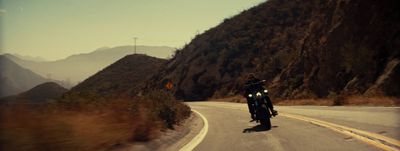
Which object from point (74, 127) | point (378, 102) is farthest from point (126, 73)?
point (74, 127)

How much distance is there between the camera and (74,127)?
971 centimetres

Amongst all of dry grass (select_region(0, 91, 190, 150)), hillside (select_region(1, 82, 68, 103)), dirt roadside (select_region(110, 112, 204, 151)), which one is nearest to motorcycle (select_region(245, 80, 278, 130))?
dirt roadside (select_region(110, 112, 204, 151))

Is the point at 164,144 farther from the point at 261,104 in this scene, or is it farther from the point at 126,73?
the point at 126,73

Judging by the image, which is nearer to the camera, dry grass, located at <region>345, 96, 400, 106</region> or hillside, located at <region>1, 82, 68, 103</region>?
hillside, located at <region>1, 82, 68, 103</region>

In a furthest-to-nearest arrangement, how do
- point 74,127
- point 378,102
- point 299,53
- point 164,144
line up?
point 299,53 → point 378,102 → point 164,144 → point 74,127

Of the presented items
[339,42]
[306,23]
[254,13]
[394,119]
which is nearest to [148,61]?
[254,13]

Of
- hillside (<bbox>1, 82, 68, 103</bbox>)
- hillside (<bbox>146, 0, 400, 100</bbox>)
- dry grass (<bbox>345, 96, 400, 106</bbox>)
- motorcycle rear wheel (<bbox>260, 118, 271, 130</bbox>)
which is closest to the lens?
hillside (<bbox>1, 82, 68, 103</bbox>)

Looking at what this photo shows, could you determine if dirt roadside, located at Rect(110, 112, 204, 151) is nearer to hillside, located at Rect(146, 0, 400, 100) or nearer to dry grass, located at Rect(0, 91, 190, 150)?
dry grass, located at Rect(0, 91, 190, 150)

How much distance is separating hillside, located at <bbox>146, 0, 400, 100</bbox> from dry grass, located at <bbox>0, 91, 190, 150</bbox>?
22971mm

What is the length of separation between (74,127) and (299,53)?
45.8m

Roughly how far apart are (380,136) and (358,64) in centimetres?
2647

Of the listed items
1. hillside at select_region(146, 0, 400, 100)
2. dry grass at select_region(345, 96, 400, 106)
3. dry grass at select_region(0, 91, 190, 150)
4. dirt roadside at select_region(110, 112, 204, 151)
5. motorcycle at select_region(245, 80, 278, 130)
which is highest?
hillside at select_region(146, 0, 400, 100)

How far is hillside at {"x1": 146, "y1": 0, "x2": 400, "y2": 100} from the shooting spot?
122 ft

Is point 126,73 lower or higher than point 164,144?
higher
